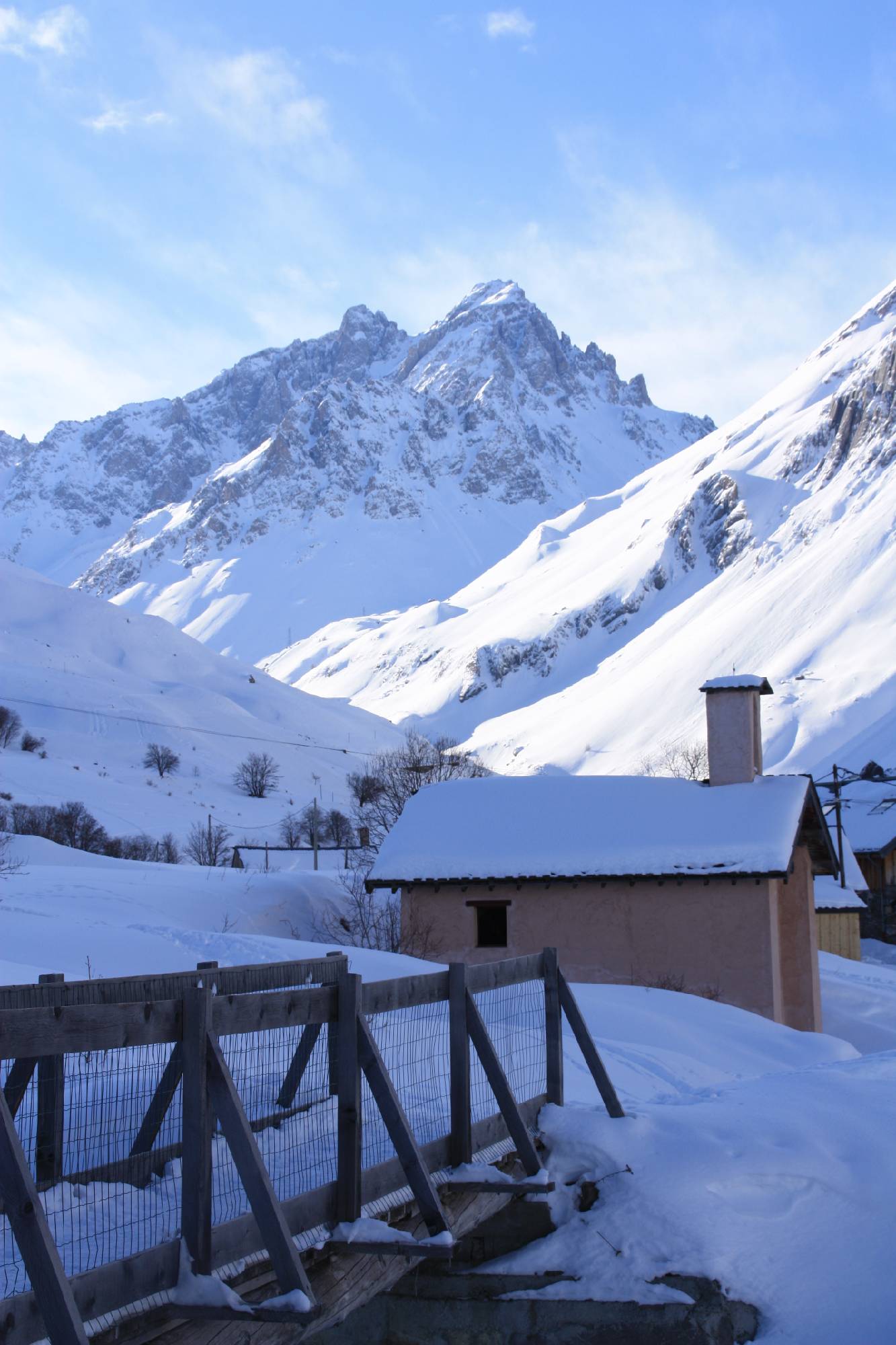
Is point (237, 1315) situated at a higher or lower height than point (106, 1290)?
lower

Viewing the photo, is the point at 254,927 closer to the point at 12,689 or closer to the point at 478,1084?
the point at 478,1084

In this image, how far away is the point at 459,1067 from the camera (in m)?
7.56

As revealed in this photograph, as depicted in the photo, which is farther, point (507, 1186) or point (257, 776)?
point (257, 776)

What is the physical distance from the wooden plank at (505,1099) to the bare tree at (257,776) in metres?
59.4

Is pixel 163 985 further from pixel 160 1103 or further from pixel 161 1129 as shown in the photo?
pixel 161 1129

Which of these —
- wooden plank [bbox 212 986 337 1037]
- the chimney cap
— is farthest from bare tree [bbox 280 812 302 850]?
wooden plank [bbox 212 986 337 1037]

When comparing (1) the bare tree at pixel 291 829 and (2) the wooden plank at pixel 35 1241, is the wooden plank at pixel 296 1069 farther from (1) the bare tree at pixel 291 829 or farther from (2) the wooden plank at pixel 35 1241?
(1) the bare tree at pixel 291 829

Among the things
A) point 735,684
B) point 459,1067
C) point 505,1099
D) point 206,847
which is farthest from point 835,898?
point 459,1067

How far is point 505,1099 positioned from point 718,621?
122 metres

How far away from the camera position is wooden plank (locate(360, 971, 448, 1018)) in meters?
6.80

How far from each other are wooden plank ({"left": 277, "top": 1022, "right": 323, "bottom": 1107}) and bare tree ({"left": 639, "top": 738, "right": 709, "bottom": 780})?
7758cm

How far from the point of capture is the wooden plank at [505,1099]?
7668mm

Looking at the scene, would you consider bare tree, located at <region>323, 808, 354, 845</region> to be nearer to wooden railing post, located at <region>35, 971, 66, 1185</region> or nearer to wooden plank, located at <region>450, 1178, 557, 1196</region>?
wooden plank, located at <region>450, 1178, 557, 1196</region>

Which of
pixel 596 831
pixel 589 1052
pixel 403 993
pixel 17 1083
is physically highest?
pixel 596 831
